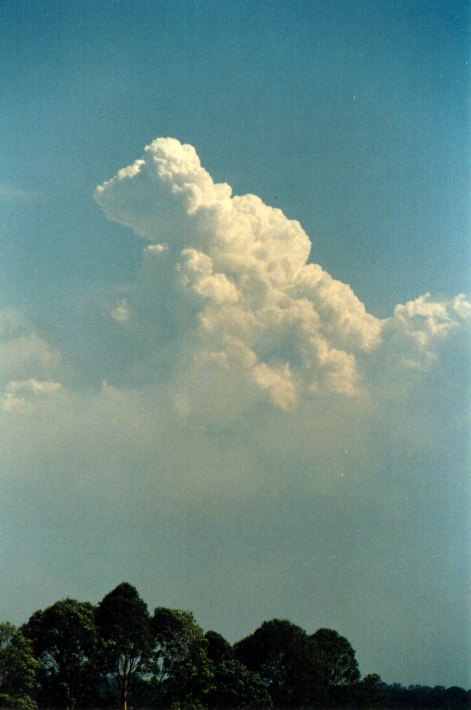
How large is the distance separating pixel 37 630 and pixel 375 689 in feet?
135

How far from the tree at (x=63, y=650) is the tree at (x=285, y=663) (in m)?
17.9

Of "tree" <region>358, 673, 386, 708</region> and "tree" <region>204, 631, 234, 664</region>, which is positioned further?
"tree" <region>358, 673, 386, 708</region>

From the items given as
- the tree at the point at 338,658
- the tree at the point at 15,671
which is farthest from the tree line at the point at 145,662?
the tree at the point at 338,658

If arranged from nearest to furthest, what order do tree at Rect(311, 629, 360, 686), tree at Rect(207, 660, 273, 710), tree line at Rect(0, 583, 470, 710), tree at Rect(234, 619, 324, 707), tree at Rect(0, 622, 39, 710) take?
tree at Rect(0, 622, 39, 710)
tree line at Rect(0, 583, 470, 710)
tree at Rect(207, 660, 273, 710)
tree at Rect(234, 619, 324, 707)
tree at Rect(311, 629, 360, 686)

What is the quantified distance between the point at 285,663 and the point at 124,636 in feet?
57.3

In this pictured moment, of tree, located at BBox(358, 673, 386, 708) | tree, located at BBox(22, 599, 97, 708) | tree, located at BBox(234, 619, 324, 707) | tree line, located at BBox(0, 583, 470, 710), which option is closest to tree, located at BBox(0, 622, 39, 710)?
tree line, located at BBox(0, 583, 470, 710)

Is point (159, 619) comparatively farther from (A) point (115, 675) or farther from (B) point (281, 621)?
(B) point (281, 621)

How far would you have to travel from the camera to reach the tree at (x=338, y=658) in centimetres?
8600

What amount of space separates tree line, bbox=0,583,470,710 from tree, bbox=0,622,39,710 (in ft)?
0.25

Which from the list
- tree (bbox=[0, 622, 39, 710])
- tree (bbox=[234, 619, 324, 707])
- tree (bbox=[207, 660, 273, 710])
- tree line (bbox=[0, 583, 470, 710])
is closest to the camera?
tree (bbox=[0, 622, 39, 710])

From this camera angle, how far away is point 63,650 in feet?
221

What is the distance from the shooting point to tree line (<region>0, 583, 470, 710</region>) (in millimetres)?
65812

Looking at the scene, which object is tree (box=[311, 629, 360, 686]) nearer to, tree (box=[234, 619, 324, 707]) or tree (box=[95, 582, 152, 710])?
tree (box=[234, 619, 324, 707])

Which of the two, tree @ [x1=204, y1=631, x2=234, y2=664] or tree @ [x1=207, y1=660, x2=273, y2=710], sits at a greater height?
tree @ [x1=204, y1=631, x2=234, y2=664]
